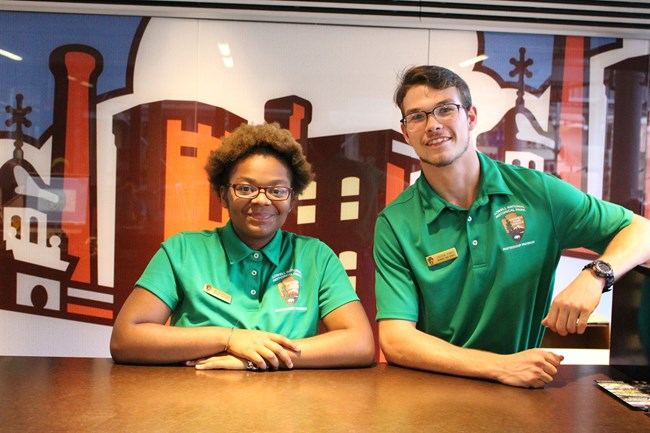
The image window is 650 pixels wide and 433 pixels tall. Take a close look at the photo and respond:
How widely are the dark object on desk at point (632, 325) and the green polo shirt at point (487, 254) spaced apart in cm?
24

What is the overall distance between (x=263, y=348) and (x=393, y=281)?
0.49 meters

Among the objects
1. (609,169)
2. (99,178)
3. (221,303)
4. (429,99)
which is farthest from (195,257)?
(609,169)

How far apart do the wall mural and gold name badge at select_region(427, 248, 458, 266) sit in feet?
7.33

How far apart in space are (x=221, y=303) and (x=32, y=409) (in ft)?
2.59

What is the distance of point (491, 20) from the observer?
4410 millimetres

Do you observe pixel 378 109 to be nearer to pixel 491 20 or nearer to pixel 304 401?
pixel 491 20

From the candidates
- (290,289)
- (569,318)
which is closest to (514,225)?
(569,318)

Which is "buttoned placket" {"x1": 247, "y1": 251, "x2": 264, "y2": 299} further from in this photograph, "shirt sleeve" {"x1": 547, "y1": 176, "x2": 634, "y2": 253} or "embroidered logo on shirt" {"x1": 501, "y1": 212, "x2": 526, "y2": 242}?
"shirt sleeve" {"x1": 547, "y1": 176, "x2": 634, "y2": 253}

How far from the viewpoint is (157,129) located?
14.4 ft

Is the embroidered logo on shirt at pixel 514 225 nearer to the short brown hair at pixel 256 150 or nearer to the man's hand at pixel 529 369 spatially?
the man's hand at pixel 529 369

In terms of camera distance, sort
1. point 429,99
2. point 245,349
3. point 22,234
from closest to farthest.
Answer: point 245,349 → point 429,99 → point 22,234

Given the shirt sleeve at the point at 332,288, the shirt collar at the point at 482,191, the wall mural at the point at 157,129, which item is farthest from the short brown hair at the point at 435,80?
the wall mural at the point at 157,129

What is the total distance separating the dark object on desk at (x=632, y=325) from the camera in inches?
76.1

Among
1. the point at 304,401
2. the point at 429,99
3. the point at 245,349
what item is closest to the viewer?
the point at 304,401
